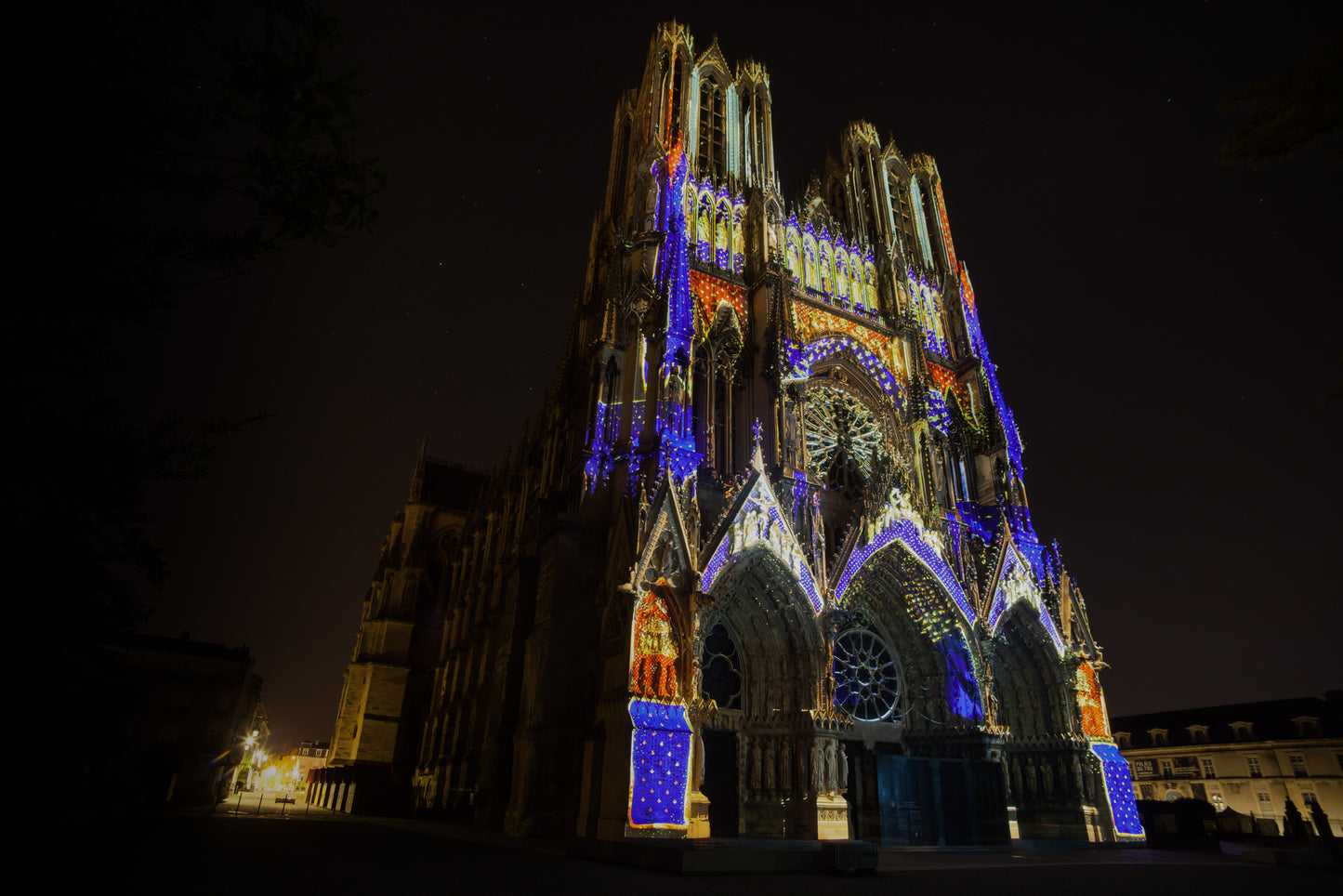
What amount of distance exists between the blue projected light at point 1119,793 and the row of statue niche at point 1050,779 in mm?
547

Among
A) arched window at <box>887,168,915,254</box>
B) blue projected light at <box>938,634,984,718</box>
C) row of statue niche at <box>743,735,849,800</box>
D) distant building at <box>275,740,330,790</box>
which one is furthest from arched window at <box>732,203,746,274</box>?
distant building at <box>275,740,330,790</box>

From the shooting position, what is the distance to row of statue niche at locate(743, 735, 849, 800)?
18.8 meters

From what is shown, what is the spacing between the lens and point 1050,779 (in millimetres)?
22781

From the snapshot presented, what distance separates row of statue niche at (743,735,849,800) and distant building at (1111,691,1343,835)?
34.7 meters

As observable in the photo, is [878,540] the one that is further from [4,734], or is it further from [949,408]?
[4,734]

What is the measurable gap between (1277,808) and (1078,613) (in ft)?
107

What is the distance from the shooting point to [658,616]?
17.7 meters

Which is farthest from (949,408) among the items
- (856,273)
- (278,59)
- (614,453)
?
(278,59)

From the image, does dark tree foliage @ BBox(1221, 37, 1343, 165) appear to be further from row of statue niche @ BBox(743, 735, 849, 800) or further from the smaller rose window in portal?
the smaller rose window in portal

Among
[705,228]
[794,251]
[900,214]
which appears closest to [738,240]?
[705,228]

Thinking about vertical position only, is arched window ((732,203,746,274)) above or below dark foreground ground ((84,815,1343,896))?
above

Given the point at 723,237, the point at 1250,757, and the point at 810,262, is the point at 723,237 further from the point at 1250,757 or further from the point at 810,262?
the point at 1250,757

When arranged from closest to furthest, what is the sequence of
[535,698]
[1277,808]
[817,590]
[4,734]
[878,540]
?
1. [4,734]
2. [535,698]
3. [817,590]
4. [878,540]
5. [1277,808]

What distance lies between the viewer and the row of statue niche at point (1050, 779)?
72.9 ft
